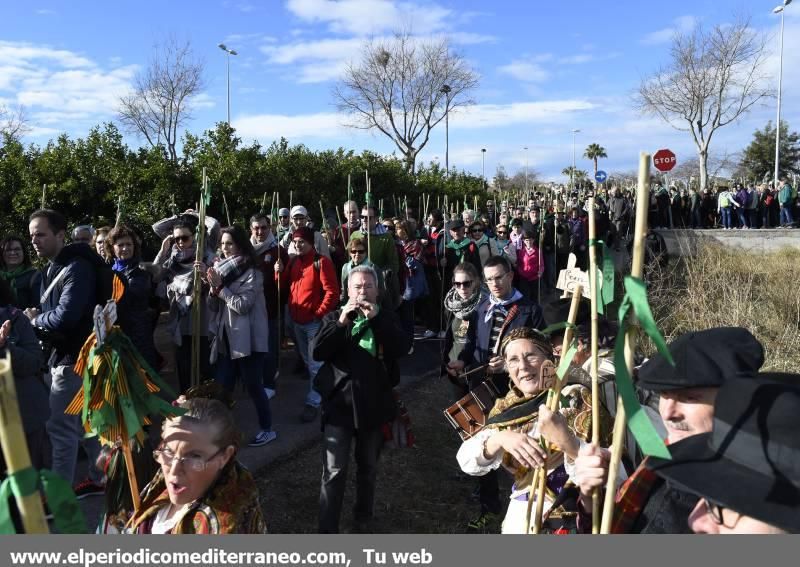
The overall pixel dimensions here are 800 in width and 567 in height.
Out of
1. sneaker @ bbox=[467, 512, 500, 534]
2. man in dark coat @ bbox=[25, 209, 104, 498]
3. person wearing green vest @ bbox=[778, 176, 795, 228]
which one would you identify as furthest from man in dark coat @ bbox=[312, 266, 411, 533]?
person wearing green vest @ bbox=[778, 176, 795, 228]

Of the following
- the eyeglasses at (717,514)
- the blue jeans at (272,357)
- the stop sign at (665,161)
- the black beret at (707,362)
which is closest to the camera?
the eyeglasses at (717,514)

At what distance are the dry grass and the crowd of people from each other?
137 inches

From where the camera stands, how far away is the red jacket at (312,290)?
18.2ft

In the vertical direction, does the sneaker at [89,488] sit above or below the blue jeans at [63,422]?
below

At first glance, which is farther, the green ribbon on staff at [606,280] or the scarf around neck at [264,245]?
the scarf around neck at [264,245]

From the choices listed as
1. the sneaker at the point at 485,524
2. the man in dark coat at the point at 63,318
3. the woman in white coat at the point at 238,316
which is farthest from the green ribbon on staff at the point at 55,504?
the woman in white coat at the point at 238,316

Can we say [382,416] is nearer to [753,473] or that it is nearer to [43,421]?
[43,421]

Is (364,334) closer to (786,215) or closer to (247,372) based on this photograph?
(247,372)

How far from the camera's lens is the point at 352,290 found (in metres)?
3.51

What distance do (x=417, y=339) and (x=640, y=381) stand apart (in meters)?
7.34

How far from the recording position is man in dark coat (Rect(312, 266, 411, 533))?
3.54 metres

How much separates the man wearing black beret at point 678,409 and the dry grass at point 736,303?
5209mm

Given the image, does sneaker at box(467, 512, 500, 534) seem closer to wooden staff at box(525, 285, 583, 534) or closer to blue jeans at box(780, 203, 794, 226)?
wooden staff at box(525, 285, 583, 534)

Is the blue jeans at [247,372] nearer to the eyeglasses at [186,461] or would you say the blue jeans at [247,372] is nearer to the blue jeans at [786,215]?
the eyeglasses at [186,461]
